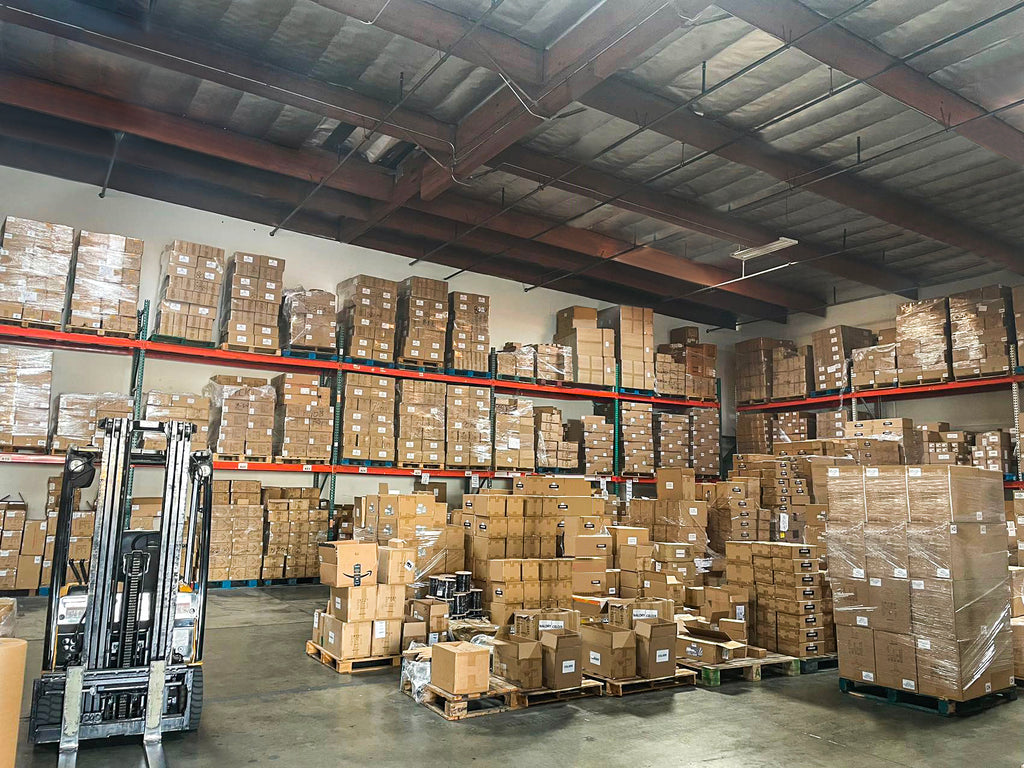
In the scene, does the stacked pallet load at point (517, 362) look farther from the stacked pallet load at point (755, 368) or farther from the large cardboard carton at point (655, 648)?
the large cardboard carton at point (655, 648)

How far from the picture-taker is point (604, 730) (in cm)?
498

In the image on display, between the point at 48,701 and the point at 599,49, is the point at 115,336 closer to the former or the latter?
the point at 48,701

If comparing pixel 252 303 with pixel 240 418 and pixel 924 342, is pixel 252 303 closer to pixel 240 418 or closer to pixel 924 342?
pixel 240 418

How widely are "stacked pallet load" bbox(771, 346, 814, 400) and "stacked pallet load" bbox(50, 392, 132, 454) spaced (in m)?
11.6

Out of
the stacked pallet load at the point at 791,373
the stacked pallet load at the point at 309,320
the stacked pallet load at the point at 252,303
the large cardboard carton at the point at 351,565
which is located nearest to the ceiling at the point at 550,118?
the stacked pallet load at the point at 252,303

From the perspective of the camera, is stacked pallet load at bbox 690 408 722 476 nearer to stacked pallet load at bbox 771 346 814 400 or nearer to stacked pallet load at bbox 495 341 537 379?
stacked pallet load at bbox 771 346 814 400

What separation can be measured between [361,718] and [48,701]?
6.13 ft

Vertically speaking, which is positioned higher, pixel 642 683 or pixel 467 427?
pixel 467 427

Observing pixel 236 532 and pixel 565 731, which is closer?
pixel 565 731

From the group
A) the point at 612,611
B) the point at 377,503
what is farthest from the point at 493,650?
the point at 377,503

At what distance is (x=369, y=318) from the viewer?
451 inches

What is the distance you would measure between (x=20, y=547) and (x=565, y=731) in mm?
7112

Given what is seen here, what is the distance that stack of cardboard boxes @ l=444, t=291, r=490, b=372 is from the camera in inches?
482

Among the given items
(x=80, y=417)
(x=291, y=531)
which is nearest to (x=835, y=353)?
(x=291, y=531)
